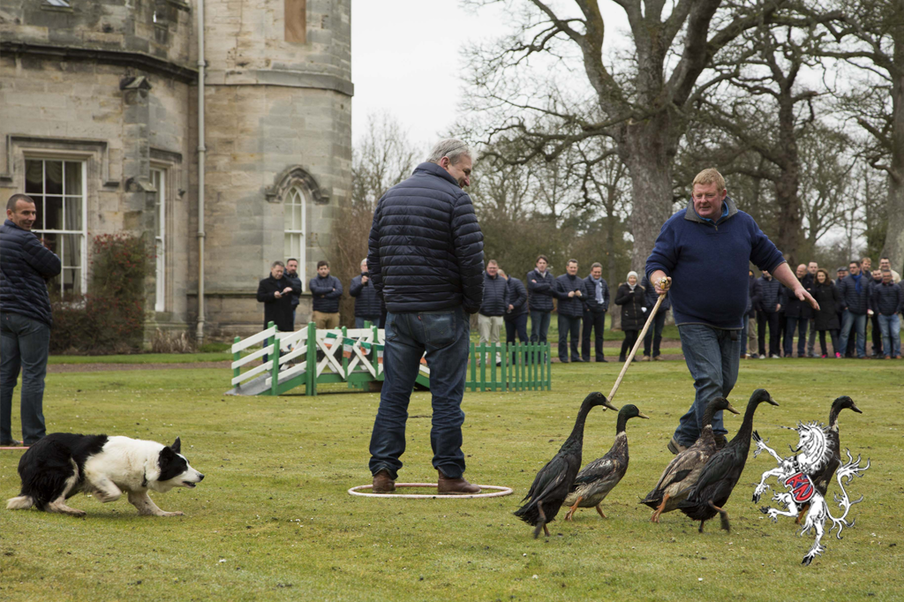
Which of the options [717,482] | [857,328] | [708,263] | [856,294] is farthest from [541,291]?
[717,482]

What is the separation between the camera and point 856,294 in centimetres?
2316

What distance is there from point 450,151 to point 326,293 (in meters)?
13.4

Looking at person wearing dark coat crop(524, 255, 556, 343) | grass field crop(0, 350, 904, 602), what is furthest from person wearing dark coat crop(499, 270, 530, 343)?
grass field crop(0, 350, 904, 602)

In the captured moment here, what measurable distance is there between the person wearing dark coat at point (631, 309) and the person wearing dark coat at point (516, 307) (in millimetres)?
2140

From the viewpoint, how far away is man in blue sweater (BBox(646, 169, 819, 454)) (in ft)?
23.9

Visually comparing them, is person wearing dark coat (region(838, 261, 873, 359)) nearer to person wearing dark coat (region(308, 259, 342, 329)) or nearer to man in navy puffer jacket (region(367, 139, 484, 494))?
person wearing dark coat (region(308, 259, 342, 329))

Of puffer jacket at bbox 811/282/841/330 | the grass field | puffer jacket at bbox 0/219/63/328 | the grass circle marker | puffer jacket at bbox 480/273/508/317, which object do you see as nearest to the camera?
the grass field

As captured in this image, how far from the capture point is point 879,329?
23.7 metres

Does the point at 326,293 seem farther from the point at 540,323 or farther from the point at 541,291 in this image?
the point at 540,323

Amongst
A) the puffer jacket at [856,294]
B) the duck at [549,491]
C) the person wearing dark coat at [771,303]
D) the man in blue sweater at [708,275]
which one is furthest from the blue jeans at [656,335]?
the duck at [549,491]

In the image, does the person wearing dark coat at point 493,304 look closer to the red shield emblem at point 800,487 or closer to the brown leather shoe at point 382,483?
the brown leather shoe at point 382,483

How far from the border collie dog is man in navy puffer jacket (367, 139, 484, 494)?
1435 mm

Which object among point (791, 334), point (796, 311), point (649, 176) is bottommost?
point (791, 334)

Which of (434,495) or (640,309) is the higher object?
(640,309)
